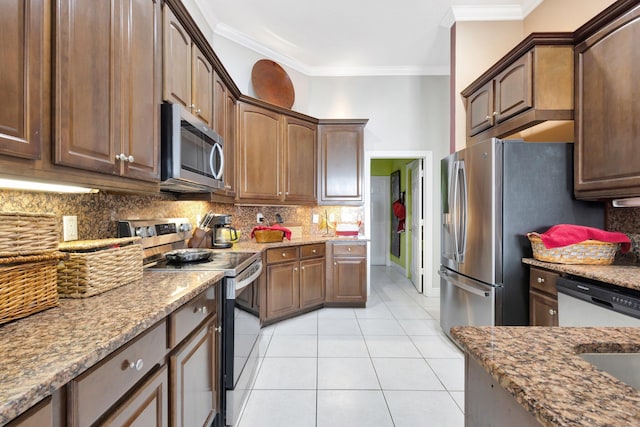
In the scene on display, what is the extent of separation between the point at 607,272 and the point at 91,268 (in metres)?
2.49

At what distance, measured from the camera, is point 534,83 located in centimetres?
219

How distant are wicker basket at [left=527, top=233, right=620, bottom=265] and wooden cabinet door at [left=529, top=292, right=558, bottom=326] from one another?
0.84 feet

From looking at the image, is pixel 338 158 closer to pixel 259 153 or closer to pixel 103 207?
pixel 259 153

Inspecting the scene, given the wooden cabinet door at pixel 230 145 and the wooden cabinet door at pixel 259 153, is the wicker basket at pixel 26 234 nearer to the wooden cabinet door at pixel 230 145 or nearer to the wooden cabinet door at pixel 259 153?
the wooden cabinet door at pixel 230 145

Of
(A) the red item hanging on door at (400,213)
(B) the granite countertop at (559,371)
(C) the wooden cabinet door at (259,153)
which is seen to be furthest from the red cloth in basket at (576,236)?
(A) the red item hanging on door at (400,213)

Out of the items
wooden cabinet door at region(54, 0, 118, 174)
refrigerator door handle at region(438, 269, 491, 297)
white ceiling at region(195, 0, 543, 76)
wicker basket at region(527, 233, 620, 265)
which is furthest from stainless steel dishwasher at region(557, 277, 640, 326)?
white ceiling at region(195, 0, 543, 76)

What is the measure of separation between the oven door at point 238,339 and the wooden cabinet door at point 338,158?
200 cm

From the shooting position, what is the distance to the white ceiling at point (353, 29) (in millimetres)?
3020

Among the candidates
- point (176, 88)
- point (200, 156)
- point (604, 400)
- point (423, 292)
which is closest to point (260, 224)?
point (200, 156)

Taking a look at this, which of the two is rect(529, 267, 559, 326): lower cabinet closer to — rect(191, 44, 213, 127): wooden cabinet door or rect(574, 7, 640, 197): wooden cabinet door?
rect(574, 7, 640, 197): wooden cabinet door

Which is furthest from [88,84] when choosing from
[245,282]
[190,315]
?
[245,282]

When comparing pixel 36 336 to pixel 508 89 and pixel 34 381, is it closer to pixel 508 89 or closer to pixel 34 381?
pixel 34 381

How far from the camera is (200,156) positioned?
1972 millimetres

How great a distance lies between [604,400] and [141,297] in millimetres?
1325
